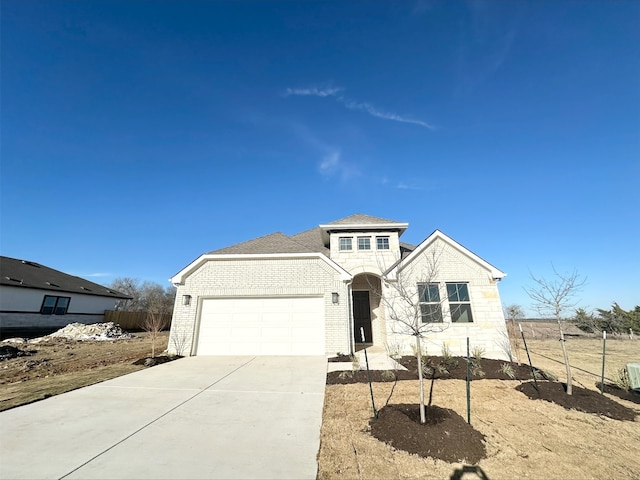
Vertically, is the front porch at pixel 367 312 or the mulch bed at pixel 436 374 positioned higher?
the front porch at pixel 367 312

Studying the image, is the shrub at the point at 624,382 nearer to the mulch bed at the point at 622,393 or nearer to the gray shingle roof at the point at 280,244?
the mulch bed at the point at 622,393

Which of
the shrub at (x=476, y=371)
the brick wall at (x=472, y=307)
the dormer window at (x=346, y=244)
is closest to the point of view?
the shrub at (x=476, y=371)

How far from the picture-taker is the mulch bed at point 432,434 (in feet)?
12.4

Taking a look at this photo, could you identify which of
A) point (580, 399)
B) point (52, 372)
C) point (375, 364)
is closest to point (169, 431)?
point (375, 364)

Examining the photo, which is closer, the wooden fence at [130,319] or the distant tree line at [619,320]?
the distant tree line at [619,320]

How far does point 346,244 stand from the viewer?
14.4m

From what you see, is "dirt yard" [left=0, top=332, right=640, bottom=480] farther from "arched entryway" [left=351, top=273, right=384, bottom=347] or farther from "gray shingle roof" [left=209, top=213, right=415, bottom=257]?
"arched entryway" [left=351, top=273, right=384, bottom=347]

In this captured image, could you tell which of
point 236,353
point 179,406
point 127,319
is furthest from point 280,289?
point 127,319

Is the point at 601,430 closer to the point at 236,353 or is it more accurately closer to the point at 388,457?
the point at 388,457

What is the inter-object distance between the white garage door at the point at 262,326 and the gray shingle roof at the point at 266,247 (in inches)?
85.7

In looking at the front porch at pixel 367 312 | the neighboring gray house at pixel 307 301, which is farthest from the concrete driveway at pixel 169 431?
the front porch at pixel 367 312

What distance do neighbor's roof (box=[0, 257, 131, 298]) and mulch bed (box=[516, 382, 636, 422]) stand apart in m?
32.3

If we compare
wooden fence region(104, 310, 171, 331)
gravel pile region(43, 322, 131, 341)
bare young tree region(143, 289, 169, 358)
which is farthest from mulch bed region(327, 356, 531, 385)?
wooden fence region(104, 310, 171, 331)

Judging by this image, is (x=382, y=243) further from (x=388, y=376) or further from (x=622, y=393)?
(x=622, y=393)
